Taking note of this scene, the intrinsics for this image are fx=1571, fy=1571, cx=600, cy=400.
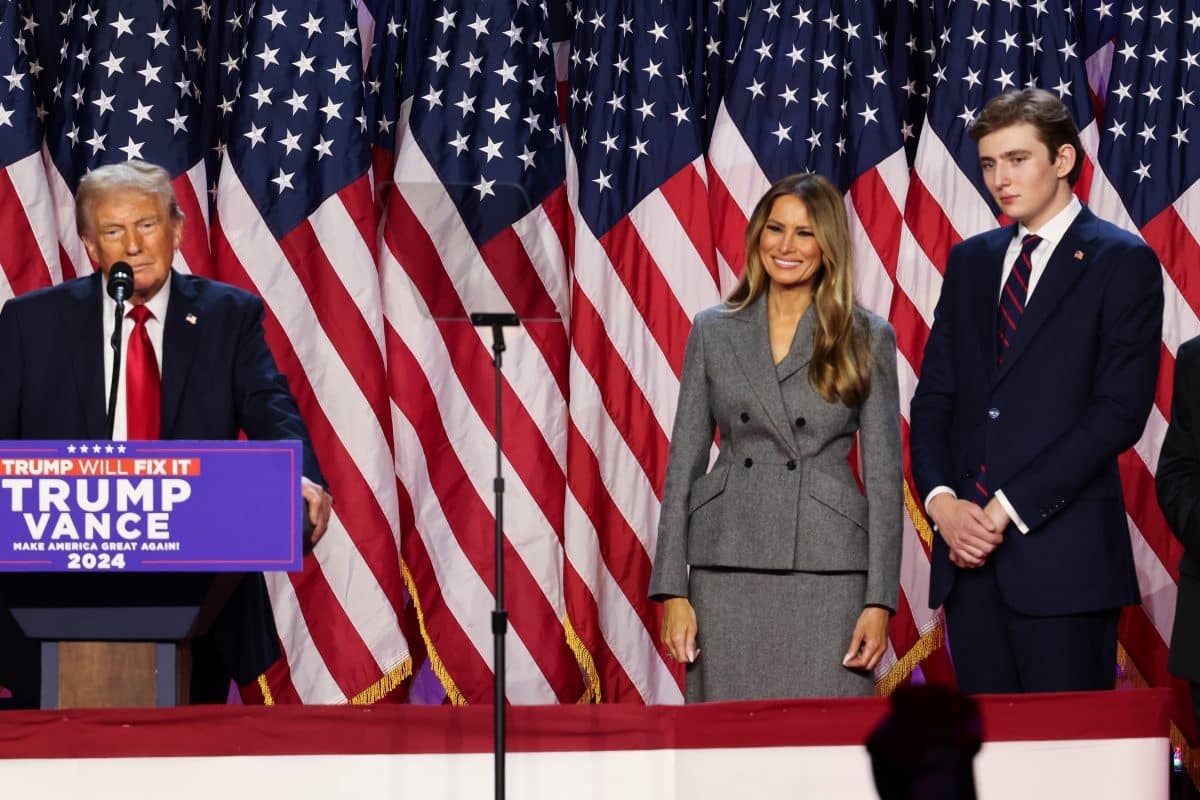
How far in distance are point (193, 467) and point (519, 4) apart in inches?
103

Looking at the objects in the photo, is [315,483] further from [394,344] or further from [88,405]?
[394,344]

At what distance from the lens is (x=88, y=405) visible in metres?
3.08

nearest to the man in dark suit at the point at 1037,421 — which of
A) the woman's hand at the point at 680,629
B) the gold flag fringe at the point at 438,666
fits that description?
the woman's hand at the point at 680,629

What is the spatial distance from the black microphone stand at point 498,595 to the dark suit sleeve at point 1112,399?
1.14 meters

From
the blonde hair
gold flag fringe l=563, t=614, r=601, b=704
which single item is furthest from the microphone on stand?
gold flag fringe l=563, t=614, r=601, b=704

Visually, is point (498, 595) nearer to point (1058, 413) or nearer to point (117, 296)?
point (117, 296)

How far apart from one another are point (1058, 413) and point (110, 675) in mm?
1905

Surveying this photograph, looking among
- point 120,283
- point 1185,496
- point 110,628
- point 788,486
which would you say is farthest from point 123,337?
point 1185,496

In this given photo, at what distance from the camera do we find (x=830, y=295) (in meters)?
3.18

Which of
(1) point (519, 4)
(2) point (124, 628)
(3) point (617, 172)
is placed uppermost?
(1) point (519, 4)

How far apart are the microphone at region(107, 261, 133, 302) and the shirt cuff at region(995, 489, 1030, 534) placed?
1.73 metres

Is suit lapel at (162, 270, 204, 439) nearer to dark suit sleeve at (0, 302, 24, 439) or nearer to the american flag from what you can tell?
dark suit sleeve at (0, 302, 24, 439)

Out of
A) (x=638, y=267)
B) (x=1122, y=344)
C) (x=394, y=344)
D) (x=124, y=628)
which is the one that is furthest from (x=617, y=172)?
(x=124, y=628)

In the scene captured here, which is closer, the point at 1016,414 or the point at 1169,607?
the point at 1016,414
